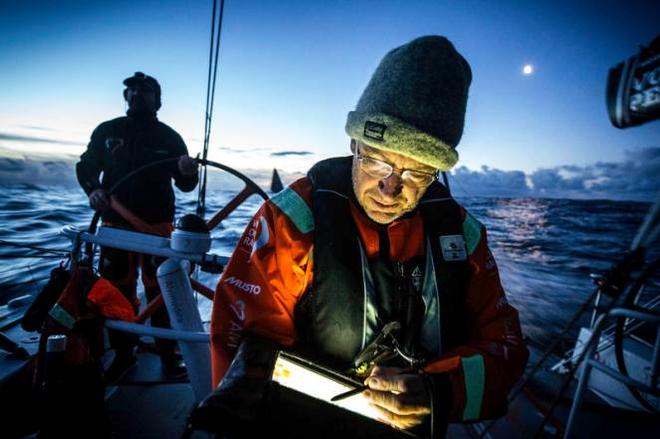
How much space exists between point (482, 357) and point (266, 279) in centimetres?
85

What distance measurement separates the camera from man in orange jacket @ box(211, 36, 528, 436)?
0.96 m

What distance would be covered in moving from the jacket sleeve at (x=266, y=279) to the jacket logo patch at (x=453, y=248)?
615 mm

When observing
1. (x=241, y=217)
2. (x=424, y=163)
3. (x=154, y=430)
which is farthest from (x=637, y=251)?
(x=241, y=217)

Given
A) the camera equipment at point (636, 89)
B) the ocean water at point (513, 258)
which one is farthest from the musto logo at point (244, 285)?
the ocean water at point (513, 258)

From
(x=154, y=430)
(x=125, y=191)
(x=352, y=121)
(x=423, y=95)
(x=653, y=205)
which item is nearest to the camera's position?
(x=653, y=205)

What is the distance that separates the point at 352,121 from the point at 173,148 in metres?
2.71

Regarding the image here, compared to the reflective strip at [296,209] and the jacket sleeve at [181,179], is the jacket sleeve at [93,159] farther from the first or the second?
the reflective strip at [296,209]

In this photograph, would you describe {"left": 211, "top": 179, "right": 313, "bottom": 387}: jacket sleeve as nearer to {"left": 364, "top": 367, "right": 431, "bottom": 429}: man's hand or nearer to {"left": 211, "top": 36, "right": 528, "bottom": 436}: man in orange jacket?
{"left": 211, "top": 36, "right": 528, "bottom": 436}: man in orange jacket

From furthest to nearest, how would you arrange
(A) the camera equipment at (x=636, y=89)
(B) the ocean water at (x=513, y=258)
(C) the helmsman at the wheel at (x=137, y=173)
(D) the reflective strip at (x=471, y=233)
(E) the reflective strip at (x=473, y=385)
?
(B) the ocean water at (x=513, y=258)
(C) the helmsman at the wheel at (x=137, y=173)
(D) the reflective strip at (x=471, y=233)
(E) the reflective strip at (x=473, y=385)
(A) the camera equipment at (x=636, y=89)

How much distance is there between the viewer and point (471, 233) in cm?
139

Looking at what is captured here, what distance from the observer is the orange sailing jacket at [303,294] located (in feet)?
3.14

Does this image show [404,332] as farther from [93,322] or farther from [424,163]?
[93,322]

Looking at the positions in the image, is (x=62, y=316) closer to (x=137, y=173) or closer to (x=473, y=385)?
(x=137, y=173)

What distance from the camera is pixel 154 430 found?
1918 millimetres
